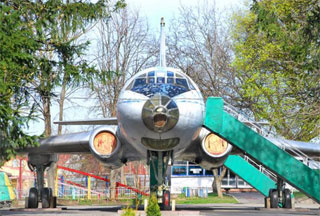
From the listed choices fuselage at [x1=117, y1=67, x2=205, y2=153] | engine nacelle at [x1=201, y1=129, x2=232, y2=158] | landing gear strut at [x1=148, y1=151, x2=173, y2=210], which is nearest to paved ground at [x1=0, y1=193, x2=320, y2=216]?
landing gear strut at [x1=148, y1=151, x2=173, y2=210]

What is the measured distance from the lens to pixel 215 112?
1320 centimetres

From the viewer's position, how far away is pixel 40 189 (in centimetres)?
1786

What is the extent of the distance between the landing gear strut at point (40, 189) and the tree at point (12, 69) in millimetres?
2522

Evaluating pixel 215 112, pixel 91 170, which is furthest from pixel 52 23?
pixel 91 170

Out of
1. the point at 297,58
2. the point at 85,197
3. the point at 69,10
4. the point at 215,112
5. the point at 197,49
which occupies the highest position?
the point at 197,49

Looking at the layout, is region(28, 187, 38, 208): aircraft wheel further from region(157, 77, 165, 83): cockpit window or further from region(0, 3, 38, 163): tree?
region(157, 77, 165, 83): cockpit window

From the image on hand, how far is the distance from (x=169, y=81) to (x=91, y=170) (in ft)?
128

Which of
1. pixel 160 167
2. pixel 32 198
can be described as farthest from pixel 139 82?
pixel 32 198

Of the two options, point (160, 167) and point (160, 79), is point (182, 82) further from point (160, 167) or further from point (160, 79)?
point (160, 167)

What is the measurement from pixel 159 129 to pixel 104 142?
4.00 metres

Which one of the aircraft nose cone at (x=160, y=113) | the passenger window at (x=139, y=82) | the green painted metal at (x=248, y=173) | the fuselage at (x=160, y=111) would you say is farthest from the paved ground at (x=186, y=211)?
the passenger window at (x=139, y=82)

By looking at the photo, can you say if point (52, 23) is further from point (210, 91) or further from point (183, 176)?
point (183, 176)

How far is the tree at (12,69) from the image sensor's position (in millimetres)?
12781

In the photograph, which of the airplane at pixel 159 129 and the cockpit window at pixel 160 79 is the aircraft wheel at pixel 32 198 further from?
the cockpit window at pixel 160 79
